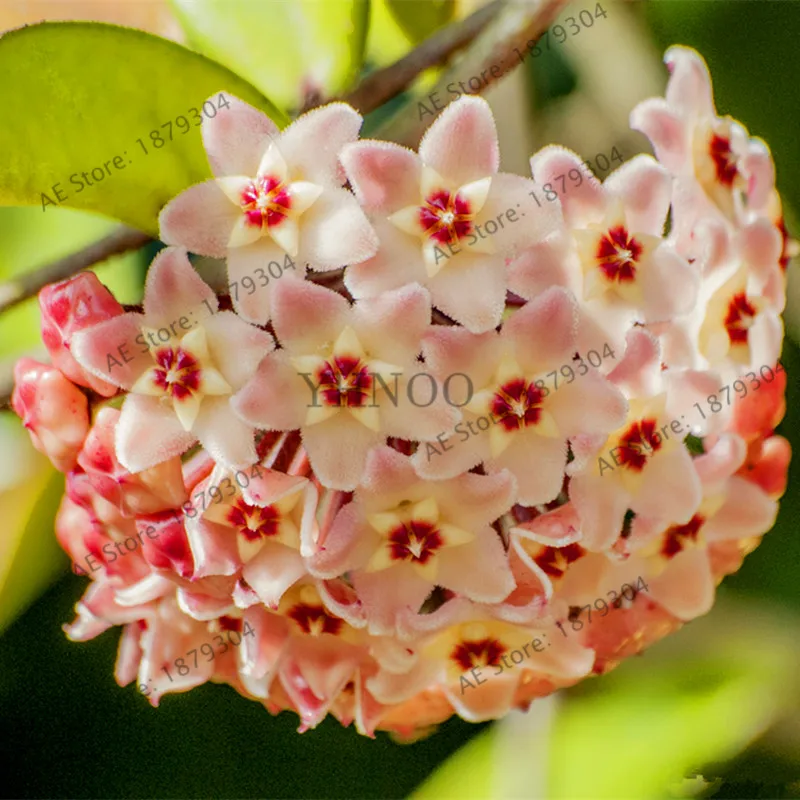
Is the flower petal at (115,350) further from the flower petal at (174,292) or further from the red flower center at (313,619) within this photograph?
the red flower center at (313,619)

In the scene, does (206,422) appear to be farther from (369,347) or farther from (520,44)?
(520,44)

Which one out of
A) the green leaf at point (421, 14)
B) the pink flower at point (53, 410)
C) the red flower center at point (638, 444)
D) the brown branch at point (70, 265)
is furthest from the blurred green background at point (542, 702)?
the red flower center at point (638, 444)

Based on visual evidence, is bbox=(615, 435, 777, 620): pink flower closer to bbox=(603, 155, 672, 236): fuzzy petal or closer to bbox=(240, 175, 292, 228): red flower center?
bbox=(603, 155, 672, 236): fuzzy petal

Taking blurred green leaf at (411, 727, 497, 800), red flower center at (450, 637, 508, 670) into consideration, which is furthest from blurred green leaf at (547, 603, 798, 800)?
red flower center at (450, 637, 508, 670)

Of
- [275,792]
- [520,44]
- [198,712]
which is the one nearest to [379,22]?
[520,44]

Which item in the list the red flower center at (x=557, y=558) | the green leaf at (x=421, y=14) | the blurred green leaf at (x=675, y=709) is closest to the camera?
the red flower center at (x=557, y=558)

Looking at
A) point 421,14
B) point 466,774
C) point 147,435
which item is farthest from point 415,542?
point 466,774
